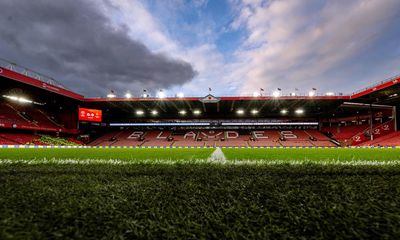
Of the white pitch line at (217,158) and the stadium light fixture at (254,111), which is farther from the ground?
the stadium light fixture at (254,111)

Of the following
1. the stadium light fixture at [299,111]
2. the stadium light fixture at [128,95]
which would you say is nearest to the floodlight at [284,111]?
the stadium light fixture at [299,111]

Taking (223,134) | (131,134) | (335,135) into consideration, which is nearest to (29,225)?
(223,134)

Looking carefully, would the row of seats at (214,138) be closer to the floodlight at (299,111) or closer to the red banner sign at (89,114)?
the floodlight at (299,111)

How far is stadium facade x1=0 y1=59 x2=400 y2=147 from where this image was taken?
21.7 m

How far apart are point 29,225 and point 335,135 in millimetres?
39919

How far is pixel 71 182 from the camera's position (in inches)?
66.3

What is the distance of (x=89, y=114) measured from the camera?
2720 centimetres

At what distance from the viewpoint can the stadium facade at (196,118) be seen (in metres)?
21.7

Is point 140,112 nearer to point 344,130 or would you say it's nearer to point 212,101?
point 212,101

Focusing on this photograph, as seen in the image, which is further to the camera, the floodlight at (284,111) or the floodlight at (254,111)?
the floodlight at (254,111)

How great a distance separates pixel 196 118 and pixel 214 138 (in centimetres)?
642

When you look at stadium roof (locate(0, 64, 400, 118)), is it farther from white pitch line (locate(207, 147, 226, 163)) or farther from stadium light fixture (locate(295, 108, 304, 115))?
white pitch line (locate(207, 147, 226, 163))

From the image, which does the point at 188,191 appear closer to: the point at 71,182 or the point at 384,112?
the point at 71,182

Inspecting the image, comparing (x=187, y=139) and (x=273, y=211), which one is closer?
(x=273, y=211)
